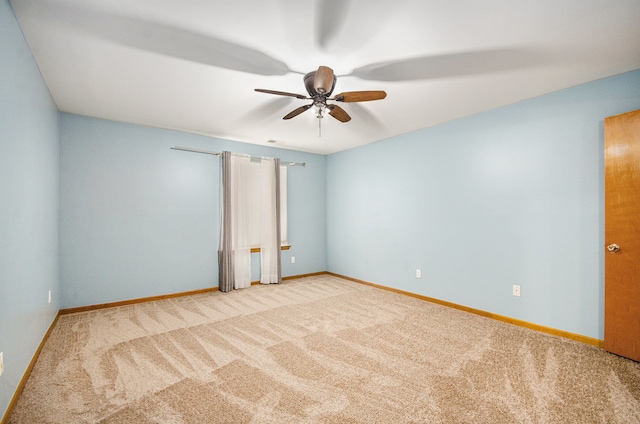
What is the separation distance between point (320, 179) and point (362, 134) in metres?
1.65

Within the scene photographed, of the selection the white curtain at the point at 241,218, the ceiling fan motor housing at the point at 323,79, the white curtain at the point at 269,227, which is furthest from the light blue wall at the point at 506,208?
the ceiling fan motor housing at the point at 323,79

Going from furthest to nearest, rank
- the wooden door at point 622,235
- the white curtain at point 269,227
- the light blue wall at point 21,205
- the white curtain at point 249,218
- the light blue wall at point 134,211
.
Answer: the white curtain at point 269,227 → the white curtain at point 249,218 → the light blue wall at point 134,211 → the wooden door at point 622,235 → the light blue wall at point 21,205

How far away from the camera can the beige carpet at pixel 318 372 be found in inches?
66.2

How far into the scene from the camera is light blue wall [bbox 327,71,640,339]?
8.59ft

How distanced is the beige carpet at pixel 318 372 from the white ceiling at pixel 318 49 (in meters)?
2.47

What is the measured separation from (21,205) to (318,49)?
8.00 feet

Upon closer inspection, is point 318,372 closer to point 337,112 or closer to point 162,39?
point 337,112

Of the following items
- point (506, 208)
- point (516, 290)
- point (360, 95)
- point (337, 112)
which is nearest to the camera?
point (360, 95)

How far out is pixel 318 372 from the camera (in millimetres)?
2121

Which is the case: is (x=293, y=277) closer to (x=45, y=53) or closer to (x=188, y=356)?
(x=188, y=356)

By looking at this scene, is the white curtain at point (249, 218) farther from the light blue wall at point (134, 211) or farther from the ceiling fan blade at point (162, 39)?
the ceiling fan blade at point (162, 39)

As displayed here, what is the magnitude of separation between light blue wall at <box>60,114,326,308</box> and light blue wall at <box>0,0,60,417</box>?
2.14ft

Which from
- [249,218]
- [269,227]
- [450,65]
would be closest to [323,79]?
[450,65]

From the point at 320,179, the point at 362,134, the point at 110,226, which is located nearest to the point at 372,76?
the point at 362,134
